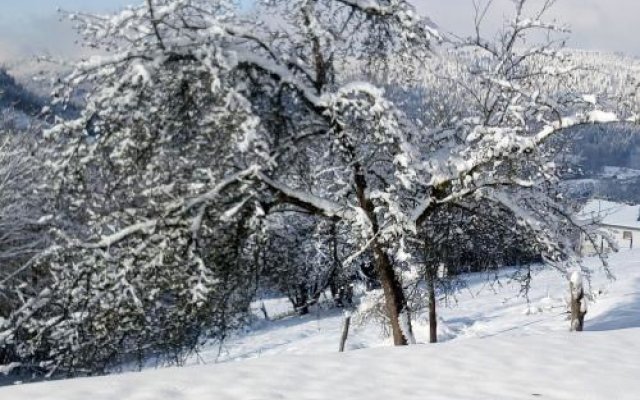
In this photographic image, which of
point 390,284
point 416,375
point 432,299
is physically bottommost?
point 416,375

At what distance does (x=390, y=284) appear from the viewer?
8852 mm

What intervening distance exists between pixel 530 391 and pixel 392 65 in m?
4.95

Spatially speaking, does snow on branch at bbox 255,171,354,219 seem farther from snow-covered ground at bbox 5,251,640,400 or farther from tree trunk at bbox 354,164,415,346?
snow-covered ground at bbox 5,251,640,400

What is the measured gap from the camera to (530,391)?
515 centimetres

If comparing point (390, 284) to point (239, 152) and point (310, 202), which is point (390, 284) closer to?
point (310, 202)

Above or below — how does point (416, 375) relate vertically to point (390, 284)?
below

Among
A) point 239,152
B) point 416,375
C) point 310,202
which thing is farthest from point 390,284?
point 416,375

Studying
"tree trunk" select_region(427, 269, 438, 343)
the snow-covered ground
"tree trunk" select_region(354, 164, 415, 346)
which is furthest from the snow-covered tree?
→ "tree trunk" select_region(427, 269, 438, 343)

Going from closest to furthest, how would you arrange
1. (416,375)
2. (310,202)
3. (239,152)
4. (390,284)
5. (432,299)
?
Result: 1. (416,375)
2. (239,152)
3. (310,202)
4. (390,284)
5. (432,299)

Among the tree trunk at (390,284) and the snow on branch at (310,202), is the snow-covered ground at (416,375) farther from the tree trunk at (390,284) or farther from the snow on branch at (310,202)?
the snow on branch at (310,202)

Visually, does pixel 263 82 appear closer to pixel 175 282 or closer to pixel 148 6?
pixel 148 6

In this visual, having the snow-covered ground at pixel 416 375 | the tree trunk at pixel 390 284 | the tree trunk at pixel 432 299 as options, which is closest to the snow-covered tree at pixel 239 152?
the tree trunk at pixel 390 284

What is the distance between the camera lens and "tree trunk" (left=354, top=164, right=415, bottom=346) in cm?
851

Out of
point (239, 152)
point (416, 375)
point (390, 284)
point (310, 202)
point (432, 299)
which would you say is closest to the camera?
point (416, 375)
